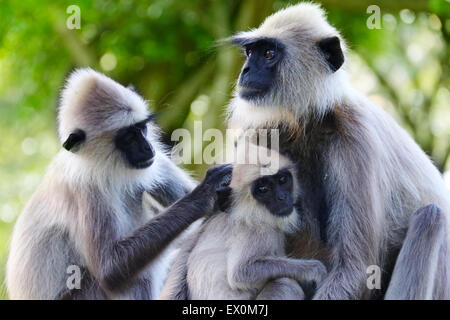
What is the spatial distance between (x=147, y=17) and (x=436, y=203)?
756 cm

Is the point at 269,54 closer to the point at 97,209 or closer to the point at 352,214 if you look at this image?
the point at 352,214

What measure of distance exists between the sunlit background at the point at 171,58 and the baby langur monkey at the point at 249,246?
4723 millimetres

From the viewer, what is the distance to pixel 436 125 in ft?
48.3

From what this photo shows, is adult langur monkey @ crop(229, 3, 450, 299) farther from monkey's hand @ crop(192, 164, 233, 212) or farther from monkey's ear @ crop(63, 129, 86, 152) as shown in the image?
monkey's ear @ crop(63, 129, 86, 152)

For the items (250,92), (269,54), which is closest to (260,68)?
(269,54)

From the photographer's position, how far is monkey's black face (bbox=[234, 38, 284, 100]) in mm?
5566

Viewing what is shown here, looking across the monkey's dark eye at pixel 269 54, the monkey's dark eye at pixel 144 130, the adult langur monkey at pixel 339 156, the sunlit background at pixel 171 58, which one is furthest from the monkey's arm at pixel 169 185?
the sunlit background at pixel 171 58

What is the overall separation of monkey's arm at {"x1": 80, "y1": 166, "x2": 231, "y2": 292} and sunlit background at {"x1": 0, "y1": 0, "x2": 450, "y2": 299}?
4418 mm

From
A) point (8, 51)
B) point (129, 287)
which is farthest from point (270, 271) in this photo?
point (8, 51)

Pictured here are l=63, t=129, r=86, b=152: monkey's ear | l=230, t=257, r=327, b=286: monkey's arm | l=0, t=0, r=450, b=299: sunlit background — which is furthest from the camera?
l=0, t=0, r=450, b=299: sunlit background

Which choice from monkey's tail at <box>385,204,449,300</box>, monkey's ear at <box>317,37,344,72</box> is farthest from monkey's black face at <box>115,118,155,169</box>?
monkey's tail at <box>385,204,449,300</box>

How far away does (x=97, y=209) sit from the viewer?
18.9 feet

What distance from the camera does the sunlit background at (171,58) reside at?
11.0m

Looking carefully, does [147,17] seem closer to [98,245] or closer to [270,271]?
[98,245]
